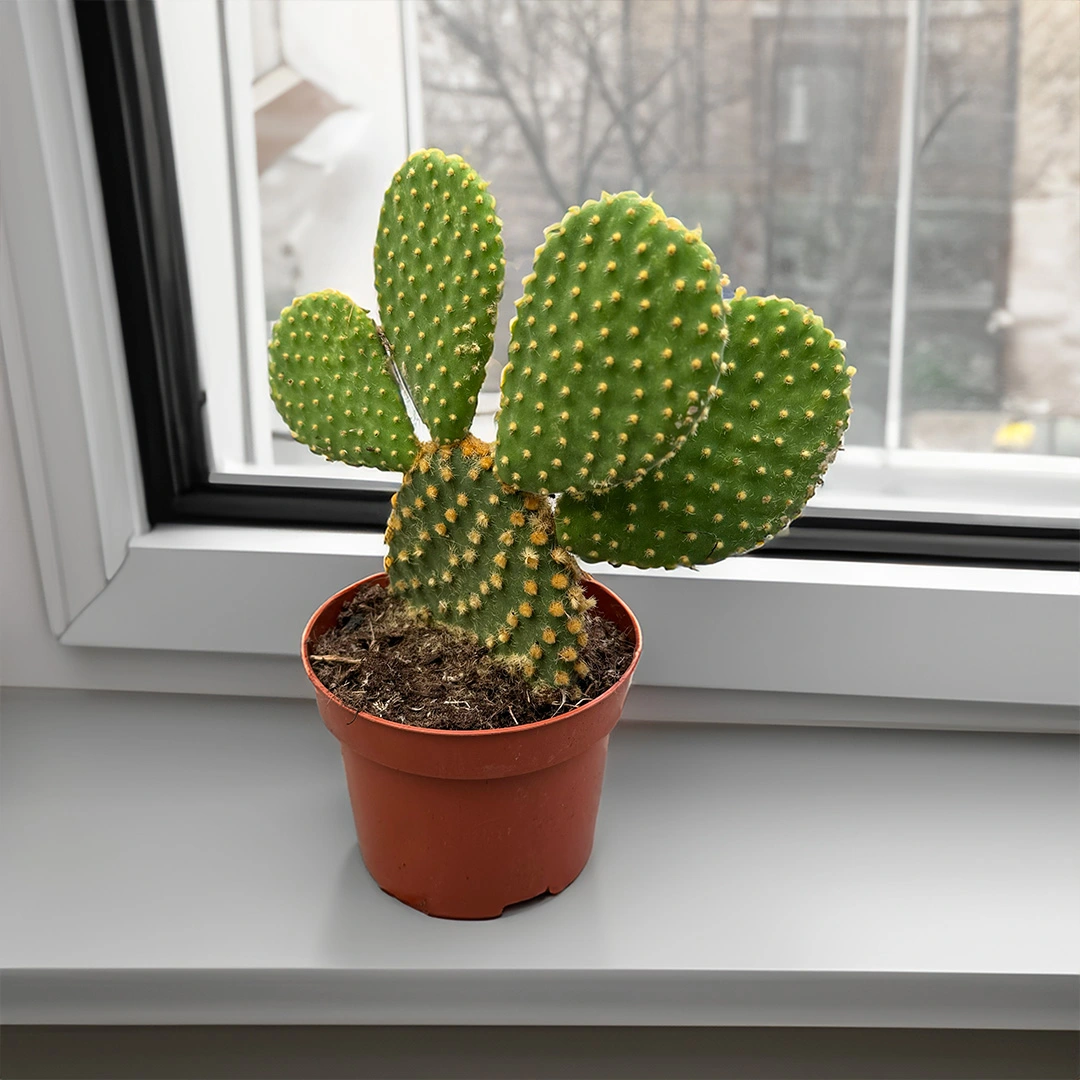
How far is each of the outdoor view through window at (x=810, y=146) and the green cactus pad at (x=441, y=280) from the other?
0.80 ft

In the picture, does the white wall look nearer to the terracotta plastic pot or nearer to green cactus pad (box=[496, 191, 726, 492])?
the terracotta plastic pot

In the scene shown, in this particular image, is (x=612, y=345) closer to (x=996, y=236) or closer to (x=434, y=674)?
(x=434, y=674)

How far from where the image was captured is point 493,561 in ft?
2.10

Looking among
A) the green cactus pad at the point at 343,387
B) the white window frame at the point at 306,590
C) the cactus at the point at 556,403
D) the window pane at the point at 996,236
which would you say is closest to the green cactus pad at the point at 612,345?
the cactus at the point at 556,403

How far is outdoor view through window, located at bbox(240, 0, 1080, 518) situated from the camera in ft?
2.63

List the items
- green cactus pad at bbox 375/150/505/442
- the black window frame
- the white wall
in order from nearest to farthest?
green cactus pad at bbox 375/150/505/442 → the black window frame → the white wall

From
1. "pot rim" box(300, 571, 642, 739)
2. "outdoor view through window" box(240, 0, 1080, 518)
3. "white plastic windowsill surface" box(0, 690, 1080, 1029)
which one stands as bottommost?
"white plastic windowsill surface" box(0, 690, 1080, 1029)

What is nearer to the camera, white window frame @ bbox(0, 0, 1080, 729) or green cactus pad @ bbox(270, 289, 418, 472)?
green cactus pad @ bbox(270, 289, 418, 472)

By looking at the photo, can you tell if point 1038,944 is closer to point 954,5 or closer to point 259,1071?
point 259,1071

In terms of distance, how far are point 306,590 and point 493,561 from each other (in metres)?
0.29

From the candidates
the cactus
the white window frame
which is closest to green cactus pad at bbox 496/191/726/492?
the cactus

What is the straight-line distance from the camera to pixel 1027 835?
0.83m

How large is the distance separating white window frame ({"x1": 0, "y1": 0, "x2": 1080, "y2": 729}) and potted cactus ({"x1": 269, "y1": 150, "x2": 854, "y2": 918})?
0.15 meters

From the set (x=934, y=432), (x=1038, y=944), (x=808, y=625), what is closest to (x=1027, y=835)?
(x=1038, y=944)
